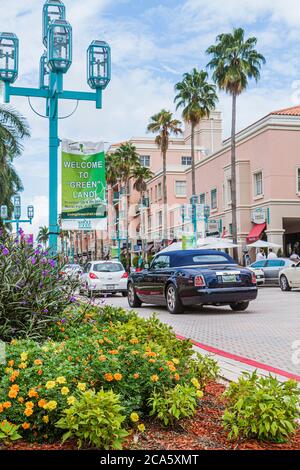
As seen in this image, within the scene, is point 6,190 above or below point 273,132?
below

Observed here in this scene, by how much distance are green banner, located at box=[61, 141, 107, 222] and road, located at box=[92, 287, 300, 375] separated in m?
2.67

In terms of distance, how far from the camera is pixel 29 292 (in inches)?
262

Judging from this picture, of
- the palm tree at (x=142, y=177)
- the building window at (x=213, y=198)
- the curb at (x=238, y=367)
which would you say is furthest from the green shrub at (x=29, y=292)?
the palm tree at (x=142, y=177)

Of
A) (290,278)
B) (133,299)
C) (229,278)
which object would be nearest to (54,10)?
(229,278)

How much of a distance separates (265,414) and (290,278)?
790 inches

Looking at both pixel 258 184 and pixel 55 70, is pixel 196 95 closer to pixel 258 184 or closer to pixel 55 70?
pixel 258 184

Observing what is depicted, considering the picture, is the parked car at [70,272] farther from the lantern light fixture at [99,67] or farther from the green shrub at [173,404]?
the lantern light fixture at [99,67]

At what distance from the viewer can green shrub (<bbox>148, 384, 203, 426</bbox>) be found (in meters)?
3.88

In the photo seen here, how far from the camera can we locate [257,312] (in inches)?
572

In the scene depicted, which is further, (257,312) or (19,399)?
(257,312)

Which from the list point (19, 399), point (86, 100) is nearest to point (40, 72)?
point (86, 100)

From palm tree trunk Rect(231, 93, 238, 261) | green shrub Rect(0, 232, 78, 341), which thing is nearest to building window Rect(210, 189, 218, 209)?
palm tree trunk Rect(231, 93, 238, 261)
